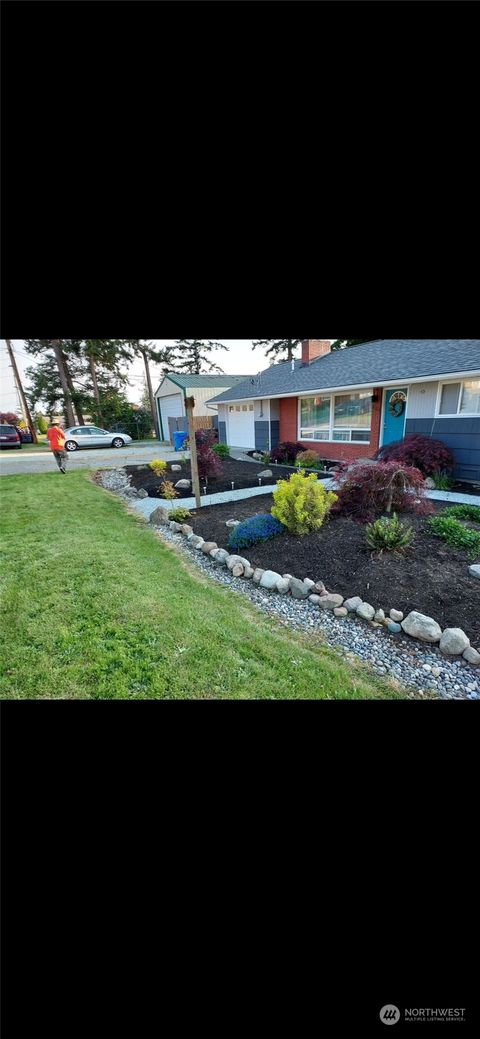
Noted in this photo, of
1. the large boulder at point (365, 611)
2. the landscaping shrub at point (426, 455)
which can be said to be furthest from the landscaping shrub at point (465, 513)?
the large boulder at point (365, 611)

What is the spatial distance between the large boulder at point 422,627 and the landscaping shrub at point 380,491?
5.64ft

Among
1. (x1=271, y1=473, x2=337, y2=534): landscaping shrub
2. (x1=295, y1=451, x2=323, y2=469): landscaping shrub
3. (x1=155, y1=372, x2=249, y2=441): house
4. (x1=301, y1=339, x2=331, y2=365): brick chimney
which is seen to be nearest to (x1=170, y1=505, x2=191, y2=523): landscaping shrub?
(x1=271, y1=473, x2=337, y2=534): landscaping shrub

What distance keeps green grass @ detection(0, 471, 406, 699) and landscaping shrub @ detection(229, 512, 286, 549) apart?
697 millimetres

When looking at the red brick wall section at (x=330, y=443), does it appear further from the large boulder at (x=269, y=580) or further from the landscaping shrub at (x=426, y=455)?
the large boulder at (x=269, y=580)

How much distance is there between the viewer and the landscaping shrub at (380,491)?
4.27 meters

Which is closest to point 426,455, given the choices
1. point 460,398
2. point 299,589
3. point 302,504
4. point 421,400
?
point 460,398

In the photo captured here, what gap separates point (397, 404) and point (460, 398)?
1.35 m

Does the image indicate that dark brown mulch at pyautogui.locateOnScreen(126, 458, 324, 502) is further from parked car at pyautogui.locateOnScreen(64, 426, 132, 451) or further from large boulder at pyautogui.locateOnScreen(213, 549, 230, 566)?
parked car at pyautogui.locateOnScreen(64, 426, 132, 451)

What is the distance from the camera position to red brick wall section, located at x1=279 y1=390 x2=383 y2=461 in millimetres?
8727

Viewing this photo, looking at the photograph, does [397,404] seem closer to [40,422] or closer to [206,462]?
[206,462]

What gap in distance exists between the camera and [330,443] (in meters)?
9.98

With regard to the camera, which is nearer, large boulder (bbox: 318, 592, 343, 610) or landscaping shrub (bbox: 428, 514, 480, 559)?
large boulder (bbox: 318, 592, 343, 610)

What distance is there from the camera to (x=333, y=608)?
3.13 m
